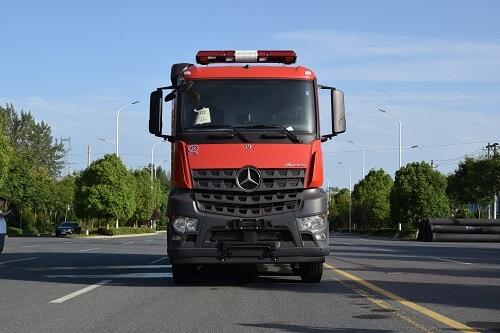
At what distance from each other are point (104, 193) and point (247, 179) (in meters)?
52.9

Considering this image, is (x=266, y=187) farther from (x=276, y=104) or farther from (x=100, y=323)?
(x=100, y=323)

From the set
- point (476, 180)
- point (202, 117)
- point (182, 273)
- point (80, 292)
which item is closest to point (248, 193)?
Result: point (202, 117)

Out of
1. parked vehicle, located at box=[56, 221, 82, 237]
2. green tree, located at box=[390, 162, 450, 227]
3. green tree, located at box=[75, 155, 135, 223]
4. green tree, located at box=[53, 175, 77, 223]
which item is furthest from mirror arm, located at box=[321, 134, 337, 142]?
green tree, located at box=[53, 175, 77, 223]

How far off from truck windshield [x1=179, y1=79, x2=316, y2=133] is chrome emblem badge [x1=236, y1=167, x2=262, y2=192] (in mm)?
748

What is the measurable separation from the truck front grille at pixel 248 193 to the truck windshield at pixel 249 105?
786 mm

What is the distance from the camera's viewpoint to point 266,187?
38.2 ft

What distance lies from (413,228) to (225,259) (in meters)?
51.5

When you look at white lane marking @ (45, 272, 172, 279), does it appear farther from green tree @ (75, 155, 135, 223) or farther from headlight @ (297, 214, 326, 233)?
green tree @ (75, 155, 135, 223)

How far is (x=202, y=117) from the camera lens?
12.1 meters

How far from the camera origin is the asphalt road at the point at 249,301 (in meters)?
8.41

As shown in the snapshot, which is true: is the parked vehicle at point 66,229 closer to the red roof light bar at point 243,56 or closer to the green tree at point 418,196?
the green tree at point 418,196

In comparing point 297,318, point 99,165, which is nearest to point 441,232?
point 99,165

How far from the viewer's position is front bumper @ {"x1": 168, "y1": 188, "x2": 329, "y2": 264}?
11.5m

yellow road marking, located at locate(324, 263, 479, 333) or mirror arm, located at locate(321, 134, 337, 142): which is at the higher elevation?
mirror arm, located at locate(321, 134, 337, 142)
